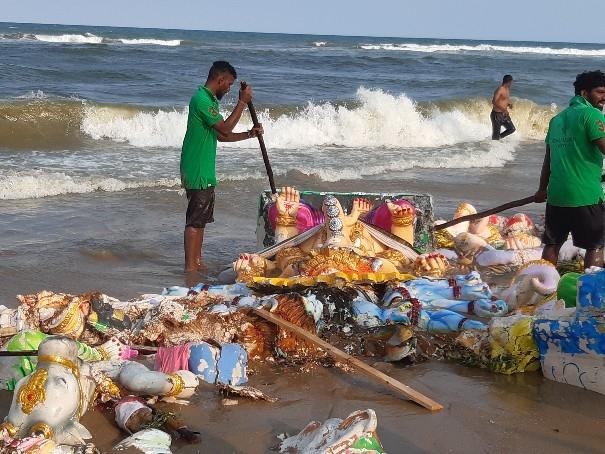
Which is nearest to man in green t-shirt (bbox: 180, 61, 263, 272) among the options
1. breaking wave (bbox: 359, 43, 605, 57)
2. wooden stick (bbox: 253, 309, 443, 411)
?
wooden stick (bbox: 253, 309, 443, 411)

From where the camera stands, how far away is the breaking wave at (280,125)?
15.2m

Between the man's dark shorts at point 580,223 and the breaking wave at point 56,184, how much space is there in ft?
19.1

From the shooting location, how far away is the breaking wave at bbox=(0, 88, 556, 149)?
15.2 metres

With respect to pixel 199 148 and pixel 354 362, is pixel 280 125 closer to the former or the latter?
pixel 199 148

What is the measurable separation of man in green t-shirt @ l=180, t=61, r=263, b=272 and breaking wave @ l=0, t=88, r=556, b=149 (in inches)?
298

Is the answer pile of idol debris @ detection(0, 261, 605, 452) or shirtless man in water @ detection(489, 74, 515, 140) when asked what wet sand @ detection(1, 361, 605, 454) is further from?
shirtless man in water @ detection(489, 74, 515, 140)

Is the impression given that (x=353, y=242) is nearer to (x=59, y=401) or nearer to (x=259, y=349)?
(x=259, y=349)

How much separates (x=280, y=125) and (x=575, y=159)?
36.7 feet

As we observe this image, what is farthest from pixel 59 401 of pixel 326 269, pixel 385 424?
pixel 326 269

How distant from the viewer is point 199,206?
6867 mm

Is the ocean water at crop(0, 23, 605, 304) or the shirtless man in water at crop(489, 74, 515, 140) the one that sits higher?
the shirtless man in water at crop(489, 74, 515, 140)

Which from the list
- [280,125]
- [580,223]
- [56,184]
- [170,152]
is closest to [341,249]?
[580,223]

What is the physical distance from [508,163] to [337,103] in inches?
243

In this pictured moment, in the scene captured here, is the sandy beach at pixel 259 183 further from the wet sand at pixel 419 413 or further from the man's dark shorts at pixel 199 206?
the man's dark shorts at pixel 199 206
